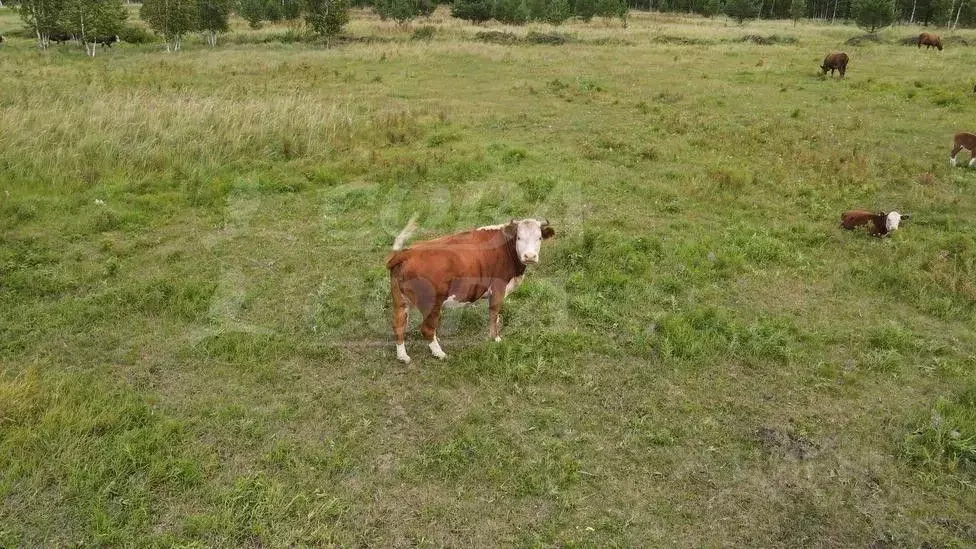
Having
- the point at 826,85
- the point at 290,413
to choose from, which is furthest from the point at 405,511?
the point at 826,85

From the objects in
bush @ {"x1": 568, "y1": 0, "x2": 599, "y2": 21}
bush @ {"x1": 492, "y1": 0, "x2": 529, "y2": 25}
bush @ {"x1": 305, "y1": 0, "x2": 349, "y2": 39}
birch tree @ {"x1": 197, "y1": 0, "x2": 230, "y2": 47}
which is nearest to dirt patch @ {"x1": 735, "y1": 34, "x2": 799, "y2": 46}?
bush @ {"x1": 492, "y1": 0, "x2": 529, "y2": 25}

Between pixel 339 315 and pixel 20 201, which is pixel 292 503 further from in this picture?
pixel 20 201

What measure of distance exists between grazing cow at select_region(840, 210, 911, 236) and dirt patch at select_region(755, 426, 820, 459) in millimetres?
6026

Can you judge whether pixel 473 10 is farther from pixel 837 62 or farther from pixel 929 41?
pixel 837 62

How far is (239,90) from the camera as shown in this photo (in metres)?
20.0

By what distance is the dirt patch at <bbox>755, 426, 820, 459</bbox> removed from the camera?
220 inches

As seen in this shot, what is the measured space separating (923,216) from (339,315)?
1081 cm

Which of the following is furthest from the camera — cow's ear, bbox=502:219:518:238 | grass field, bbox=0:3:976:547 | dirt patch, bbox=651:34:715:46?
dirt patch, bbox=651:34:715:46

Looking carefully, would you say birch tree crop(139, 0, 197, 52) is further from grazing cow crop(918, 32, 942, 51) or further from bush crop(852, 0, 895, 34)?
bush crop(852, 0, 895, 34)

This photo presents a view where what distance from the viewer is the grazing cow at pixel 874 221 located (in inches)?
392

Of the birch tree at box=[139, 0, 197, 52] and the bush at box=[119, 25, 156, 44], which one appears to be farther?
the bush at box=[119, 25, 156, 44]

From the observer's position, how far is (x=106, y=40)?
39.2 m

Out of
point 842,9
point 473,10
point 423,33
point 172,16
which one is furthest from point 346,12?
point 842,9

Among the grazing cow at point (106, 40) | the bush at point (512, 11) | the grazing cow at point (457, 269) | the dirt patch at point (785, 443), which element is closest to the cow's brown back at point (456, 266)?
the grazing cow at point (457, 269)
